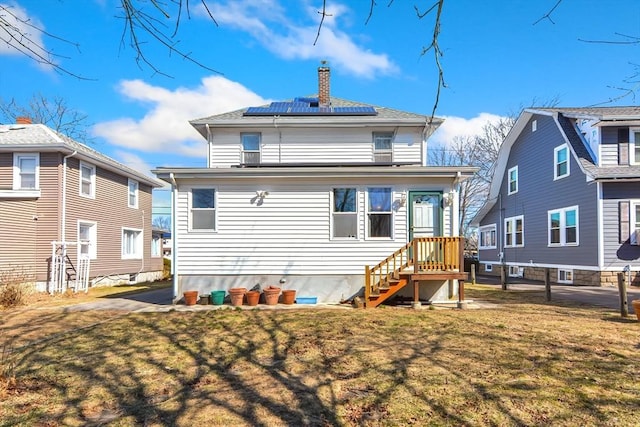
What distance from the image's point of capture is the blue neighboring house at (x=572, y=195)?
14102 mm

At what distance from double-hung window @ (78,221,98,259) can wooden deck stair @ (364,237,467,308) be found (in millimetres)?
11542

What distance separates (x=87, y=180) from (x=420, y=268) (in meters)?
13.7

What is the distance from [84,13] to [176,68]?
3.48 feet

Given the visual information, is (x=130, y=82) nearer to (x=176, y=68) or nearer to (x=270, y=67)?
(x=270, y=67)

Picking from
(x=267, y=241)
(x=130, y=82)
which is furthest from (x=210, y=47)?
(x=267, y=241)

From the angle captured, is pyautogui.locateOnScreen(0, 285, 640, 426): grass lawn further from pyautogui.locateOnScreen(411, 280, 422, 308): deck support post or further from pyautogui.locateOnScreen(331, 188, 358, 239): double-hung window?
pyautogui.locateOnScreen(331, 188, 358, 239): double-hung window

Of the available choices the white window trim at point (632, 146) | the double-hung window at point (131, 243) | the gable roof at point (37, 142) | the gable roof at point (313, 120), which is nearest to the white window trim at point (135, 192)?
the double-hung window at point (131, 243)

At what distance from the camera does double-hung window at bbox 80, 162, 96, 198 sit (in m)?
15.7

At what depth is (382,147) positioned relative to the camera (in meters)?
14.1

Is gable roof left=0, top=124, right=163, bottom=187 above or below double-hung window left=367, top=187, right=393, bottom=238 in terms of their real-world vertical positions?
above

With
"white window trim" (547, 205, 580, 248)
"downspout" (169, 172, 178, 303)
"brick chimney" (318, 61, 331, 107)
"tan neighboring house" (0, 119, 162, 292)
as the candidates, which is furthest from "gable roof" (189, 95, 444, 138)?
"white window trim" (547, 205, 580, 248)

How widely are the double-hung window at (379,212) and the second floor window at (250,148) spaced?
4996 millimetres

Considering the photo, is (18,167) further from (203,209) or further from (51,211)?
(203,209)

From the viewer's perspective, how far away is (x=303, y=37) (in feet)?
9.30
